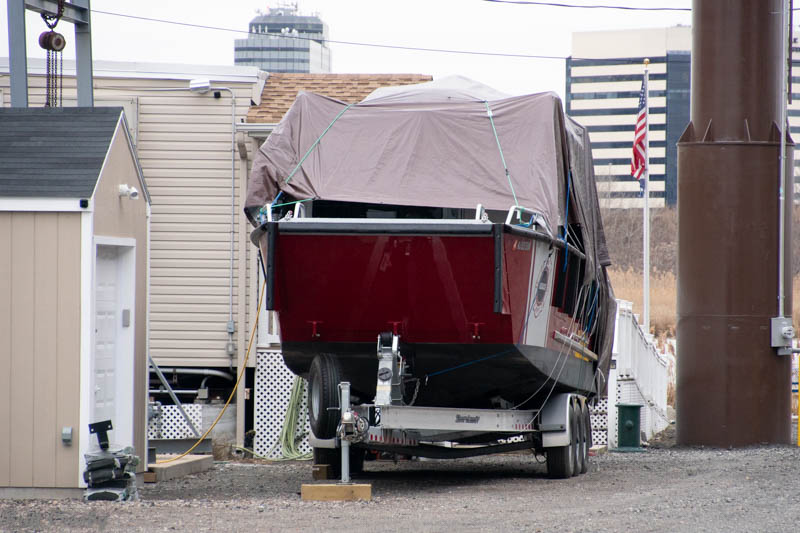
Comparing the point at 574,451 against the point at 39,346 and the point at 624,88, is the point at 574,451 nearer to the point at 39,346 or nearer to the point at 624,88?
the point at 39,346

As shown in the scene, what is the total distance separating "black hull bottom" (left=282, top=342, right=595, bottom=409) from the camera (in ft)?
35.7

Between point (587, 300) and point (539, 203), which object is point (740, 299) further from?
point (539, 203)

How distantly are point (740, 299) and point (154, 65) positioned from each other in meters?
9.28

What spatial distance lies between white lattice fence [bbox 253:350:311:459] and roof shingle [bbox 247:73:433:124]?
3822 mm

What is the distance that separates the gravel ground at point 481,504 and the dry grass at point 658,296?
2660cm

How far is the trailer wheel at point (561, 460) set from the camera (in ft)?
40.2

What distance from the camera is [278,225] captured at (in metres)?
10.3

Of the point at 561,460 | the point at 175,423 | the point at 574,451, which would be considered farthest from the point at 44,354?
the point at 175,423

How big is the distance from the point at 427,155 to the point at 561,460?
11.7 feet

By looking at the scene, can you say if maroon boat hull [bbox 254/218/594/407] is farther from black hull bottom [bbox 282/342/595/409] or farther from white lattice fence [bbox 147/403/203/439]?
white lattice fence [bbox 147/403/203/439]

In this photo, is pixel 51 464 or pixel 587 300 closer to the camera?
pixel 51 464

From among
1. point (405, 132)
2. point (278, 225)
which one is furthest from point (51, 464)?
point (405, 132)

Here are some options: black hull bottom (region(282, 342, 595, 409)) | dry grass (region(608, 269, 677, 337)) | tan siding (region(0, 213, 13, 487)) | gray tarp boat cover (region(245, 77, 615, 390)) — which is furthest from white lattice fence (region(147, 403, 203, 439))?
dry grass (region(608, 269, 677, 337))

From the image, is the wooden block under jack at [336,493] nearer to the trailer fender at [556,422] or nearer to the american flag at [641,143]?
the trailer fender at [556,422]
